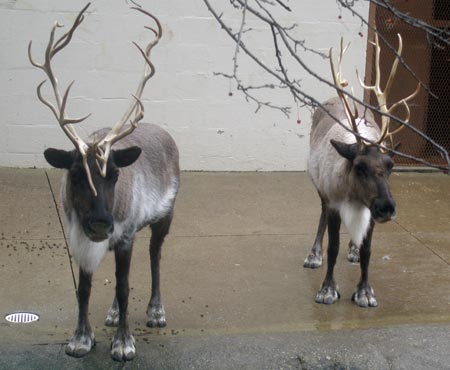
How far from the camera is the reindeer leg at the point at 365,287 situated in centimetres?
572

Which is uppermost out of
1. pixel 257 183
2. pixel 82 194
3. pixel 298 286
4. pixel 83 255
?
pixel 82 194

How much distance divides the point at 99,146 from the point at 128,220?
20.6 inches

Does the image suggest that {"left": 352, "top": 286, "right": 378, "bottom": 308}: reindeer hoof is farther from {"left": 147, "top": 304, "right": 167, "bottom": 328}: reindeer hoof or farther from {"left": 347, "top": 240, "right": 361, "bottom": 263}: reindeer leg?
{"left": 147, "top": 304, "right": 167, "bottom": 328}: reindeer hoof

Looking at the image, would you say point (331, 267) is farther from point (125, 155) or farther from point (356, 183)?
point (125, 155)

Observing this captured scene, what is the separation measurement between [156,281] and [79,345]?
0.79m

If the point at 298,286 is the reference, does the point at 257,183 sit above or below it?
below

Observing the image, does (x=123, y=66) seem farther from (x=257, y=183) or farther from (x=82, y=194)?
(x=82, y=194)

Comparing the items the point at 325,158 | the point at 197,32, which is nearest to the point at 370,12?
the point at 197,32

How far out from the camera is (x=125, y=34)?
28.3ft

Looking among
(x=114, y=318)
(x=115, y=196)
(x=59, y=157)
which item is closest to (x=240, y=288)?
(x=114, y=318)

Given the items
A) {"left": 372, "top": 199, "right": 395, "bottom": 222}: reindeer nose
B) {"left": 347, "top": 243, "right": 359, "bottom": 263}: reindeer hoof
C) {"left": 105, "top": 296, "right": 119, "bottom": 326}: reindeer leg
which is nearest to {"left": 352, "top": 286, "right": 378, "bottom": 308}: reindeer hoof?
{"left": 372, "top": 199, "right": 395, "bottom": 222}: reindeer nose

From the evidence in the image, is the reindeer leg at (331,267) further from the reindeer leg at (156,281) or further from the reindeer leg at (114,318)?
the reindeer leg at (114,318)

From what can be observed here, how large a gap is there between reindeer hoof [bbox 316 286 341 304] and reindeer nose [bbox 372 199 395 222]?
0.72 meters

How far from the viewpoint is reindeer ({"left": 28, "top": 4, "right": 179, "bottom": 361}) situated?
431 cm
